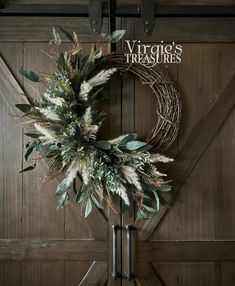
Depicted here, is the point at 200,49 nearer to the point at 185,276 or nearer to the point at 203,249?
the point at 203,249

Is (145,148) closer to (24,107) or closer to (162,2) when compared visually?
(24,107)

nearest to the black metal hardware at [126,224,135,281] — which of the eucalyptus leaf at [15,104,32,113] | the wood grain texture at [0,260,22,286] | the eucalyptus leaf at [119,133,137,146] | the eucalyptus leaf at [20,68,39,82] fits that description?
the eucalyptus leaf at [119,133,137,146]

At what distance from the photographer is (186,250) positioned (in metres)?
1.75

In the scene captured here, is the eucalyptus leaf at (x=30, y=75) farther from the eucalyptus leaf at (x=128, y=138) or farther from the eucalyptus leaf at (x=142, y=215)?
the eucalyptus leaf at (x=142, y=215)

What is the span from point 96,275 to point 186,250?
1.54 feet

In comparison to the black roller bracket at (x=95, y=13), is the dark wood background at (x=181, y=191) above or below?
below

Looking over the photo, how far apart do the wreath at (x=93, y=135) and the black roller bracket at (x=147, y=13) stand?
180mm

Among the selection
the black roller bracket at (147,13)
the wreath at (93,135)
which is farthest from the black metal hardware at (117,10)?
the wreath at (93,135)

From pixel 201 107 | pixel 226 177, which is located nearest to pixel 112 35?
pixel 201 107

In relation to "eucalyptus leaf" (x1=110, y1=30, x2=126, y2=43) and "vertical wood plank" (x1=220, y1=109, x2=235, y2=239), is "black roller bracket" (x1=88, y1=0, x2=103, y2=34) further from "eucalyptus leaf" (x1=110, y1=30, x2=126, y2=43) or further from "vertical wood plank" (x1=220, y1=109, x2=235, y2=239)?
"vertical wood plank" (x1=220, y1=109, x2=235, y2=239)

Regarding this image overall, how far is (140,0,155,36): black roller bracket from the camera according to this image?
68.2 inches

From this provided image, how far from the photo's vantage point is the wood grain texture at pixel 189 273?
1756 mm

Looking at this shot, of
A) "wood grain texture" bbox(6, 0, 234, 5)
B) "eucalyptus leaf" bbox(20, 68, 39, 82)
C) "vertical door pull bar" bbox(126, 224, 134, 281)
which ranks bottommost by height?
"vertical door pull bar" bbox(126, 224, 134, 281)

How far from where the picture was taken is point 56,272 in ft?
5.74
